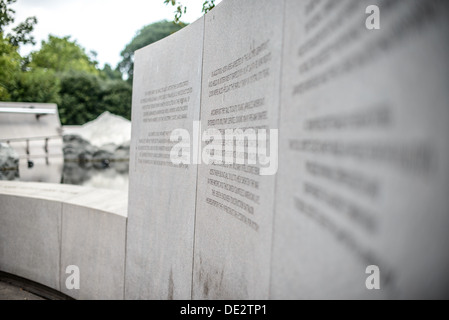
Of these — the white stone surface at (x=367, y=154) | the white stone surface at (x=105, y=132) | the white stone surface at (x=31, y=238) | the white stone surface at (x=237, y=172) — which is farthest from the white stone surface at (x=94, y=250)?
the white stone surface at (x=105, y=132)

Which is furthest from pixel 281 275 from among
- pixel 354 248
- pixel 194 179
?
pixel 194 179

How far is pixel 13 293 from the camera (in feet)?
15.8

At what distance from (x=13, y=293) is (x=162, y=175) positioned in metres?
2.70

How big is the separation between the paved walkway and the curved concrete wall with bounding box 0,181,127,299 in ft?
0.61

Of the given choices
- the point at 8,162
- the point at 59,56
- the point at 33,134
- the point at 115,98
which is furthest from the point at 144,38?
the point at 8,162

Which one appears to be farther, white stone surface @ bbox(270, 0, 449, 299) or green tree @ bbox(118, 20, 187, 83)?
green tree @ bbox(118, 20, 187, 83)

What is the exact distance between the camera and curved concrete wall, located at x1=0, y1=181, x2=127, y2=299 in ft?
14.1

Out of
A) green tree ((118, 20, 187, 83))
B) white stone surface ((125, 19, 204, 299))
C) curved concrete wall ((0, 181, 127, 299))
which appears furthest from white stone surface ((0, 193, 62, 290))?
green tree ((118, 20, 187, 83))

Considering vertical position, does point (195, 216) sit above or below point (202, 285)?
above

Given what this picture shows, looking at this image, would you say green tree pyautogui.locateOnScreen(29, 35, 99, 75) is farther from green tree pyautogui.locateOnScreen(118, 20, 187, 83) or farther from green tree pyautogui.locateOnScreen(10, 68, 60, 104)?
green tree pyautogui.locateOnScreen(10, 68, 60, 104)

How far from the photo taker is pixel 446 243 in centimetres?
98

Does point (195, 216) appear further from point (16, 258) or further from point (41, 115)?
point (41, 115)

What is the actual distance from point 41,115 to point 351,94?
74.9 feet

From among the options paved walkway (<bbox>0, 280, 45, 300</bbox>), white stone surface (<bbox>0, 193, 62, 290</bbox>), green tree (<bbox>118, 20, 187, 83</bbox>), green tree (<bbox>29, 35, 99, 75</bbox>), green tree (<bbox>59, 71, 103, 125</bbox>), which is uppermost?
green tree (<bbox>118, 20, 187, 83</bbox>)
